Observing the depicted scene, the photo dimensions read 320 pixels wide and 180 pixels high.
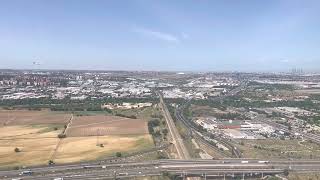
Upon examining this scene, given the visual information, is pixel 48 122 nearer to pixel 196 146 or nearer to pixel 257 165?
pixel 196 146

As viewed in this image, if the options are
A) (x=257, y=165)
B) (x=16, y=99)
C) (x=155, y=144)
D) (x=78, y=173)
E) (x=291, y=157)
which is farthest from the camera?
(x=16, y=99)

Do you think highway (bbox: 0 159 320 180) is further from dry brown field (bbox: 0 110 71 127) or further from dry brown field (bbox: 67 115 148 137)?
dry brown field (bbox: 0 110 71 127)

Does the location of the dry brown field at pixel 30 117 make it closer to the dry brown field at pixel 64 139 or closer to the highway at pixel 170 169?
the dry brown field at pixel 64 139

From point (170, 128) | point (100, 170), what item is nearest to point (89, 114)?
point (170, 128)

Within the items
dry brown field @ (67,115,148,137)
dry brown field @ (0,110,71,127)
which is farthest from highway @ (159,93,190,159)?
dry brown field @ (0,110,71,127)

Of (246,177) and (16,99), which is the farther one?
(16,99)

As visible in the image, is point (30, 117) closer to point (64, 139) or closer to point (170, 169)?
point (64, 139)

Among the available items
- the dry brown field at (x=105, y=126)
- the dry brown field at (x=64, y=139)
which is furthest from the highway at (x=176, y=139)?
the dry brown field at (x=105, y=126)
